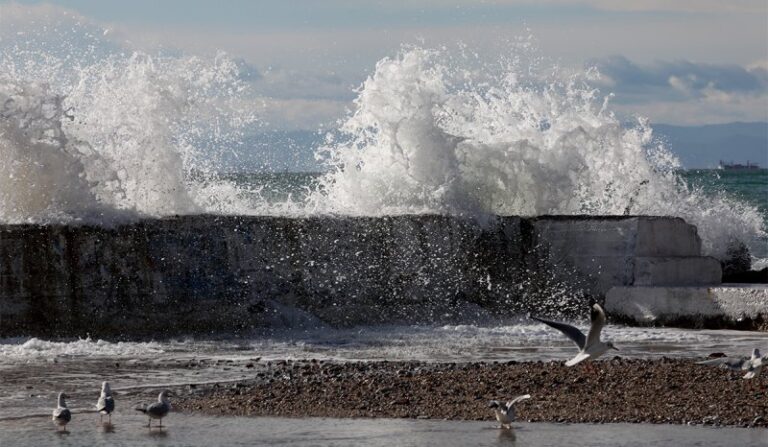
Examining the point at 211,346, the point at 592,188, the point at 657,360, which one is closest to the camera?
the point at 657,360

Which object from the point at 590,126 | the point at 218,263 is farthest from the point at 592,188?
the point at 218,263

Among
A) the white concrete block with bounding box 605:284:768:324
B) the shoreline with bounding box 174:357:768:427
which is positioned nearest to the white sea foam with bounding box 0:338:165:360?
the shoreline with bounding box 174:357:768:427

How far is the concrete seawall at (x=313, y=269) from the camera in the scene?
13.9 metres

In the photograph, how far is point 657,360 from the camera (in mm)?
11977

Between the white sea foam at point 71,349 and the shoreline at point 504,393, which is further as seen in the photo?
the white sea foam at point 71,349

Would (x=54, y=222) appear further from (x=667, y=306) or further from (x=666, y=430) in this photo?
(x=666, y=430)

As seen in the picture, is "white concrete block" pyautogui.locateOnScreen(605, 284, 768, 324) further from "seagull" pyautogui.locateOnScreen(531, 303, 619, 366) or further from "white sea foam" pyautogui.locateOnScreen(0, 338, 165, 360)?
"white sea foam" pyautogui.locateOnScreen(0, 338, 165, 360)

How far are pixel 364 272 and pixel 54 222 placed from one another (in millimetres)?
3455

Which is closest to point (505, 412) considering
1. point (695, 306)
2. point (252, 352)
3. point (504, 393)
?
point (504, 393)

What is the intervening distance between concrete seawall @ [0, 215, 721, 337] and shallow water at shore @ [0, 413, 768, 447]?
4633 millimetres

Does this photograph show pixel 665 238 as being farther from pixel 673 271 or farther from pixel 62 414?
pixel 62 414

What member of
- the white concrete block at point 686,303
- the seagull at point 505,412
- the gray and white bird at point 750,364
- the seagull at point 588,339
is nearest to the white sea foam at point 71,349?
the seagull at point 588,339

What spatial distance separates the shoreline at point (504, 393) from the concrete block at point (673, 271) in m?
4.32

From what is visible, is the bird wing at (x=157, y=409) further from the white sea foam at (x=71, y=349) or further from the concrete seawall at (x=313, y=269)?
the concrete seawall at (x=313, y=269)
